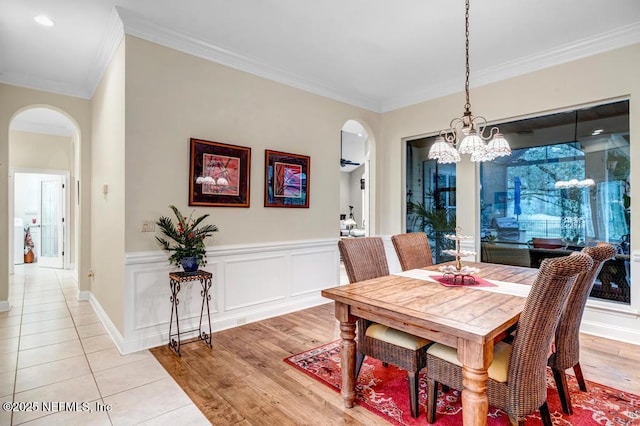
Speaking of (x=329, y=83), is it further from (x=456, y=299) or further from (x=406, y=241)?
(x=456, y=299)

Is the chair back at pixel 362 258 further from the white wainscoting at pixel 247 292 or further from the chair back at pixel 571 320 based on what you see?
the white wainscoting at pixel 247 292

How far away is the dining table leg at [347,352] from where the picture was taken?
84.3 inches

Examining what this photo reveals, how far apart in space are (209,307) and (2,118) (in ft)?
11.6

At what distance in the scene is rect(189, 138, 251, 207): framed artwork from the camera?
337 cm

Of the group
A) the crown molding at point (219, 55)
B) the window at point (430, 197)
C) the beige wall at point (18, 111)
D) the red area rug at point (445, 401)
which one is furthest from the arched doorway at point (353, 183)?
the red area rug at point (445, 401)

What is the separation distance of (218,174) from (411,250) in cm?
215

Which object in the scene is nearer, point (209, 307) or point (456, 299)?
point (456, 299)

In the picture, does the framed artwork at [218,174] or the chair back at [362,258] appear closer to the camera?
the chair back at [362,258]

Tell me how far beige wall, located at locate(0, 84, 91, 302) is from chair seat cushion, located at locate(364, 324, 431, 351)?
439cm

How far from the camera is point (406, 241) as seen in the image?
3.20m

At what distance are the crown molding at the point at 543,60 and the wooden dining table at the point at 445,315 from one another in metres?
2.58

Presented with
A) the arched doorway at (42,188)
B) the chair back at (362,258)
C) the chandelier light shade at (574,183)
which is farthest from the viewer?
the arched doorway at (42,188)

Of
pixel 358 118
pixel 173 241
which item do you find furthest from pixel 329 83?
pixel 173 241

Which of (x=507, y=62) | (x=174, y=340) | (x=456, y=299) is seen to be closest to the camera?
(x=456, y=299)
